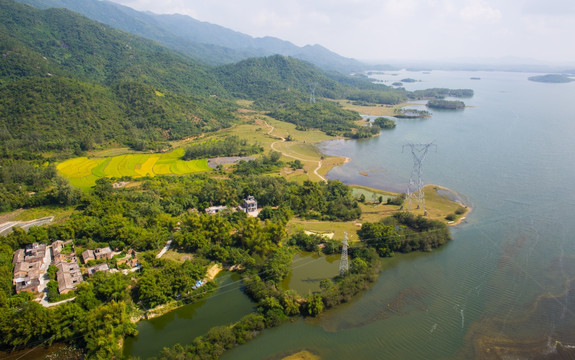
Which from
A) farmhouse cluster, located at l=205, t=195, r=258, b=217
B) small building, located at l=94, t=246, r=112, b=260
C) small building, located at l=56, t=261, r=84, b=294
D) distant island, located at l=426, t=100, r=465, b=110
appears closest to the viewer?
small building, located at l=56, t=261, r=84, b=294

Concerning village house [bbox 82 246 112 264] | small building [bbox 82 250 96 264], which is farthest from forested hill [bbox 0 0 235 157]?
village house [bbox 82 246 112 264]

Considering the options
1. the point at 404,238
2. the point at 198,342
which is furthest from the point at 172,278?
the point at 404,238

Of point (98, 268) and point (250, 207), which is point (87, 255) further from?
point (250, 207)

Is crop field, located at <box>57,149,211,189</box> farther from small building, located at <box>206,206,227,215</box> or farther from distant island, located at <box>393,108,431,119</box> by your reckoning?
distant island, located at <box>393,108,431,119</box>

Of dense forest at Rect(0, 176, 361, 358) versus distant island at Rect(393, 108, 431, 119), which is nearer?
dense forest at Rect(0, 176, 361, 358)

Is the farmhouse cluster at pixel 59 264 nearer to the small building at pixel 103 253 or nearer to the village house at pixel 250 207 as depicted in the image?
the small building at pixel 103 253

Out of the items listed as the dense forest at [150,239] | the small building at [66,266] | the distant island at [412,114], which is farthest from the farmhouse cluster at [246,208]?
the distant island at [412,114]

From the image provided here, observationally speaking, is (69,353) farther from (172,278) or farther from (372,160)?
(372,160)
